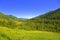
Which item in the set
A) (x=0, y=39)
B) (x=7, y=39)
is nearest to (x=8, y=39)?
(x=7, y=39)

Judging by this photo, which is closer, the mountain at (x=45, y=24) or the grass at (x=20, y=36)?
the grass at (x=20, y=36)

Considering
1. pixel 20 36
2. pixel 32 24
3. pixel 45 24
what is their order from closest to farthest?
pixel 20 36
pixel 32 24
pixel 45 24

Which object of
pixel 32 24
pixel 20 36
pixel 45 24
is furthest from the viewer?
pixel 45 24

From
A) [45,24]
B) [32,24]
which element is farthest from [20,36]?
[45,24]

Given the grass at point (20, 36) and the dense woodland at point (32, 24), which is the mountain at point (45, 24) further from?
the grass at point (20, 36)

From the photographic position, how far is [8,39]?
15.5m

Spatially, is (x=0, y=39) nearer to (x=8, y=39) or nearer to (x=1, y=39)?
(x=1, y=39)

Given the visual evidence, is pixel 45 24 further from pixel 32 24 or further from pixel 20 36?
pixel 20 36

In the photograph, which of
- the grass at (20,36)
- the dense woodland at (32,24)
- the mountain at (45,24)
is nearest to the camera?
the grass at (20,36)

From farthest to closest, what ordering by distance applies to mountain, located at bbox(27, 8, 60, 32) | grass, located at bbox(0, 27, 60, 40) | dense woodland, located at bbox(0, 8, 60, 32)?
mountain, located at bbox(27, 8, 60, 32)
dense woodland, located at bbox(0, 8, 60, 32)
grass, located at bbox(0, 27, 60, 40)

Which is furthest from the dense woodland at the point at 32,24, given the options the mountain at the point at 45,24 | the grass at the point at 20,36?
the grass at the point at 20,36

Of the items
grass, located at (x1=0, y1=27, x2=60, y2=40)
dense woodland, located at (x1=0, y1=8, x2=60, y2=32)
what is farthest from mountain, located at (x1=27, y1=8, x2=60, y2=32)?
grass, located at (x1=0, y1=27, x2=60, y2=40)

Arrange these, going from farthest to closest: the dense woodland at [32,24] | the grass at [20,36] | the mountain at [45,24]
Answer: the mountain at [45,24]
the dense woodland at [32,24]
the grass at [20,36]

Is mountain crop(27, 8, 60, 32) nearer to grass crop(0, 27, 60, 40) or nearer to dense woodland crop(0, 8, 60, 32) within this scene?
dense woodland crop(0, 8, 60, 32)
